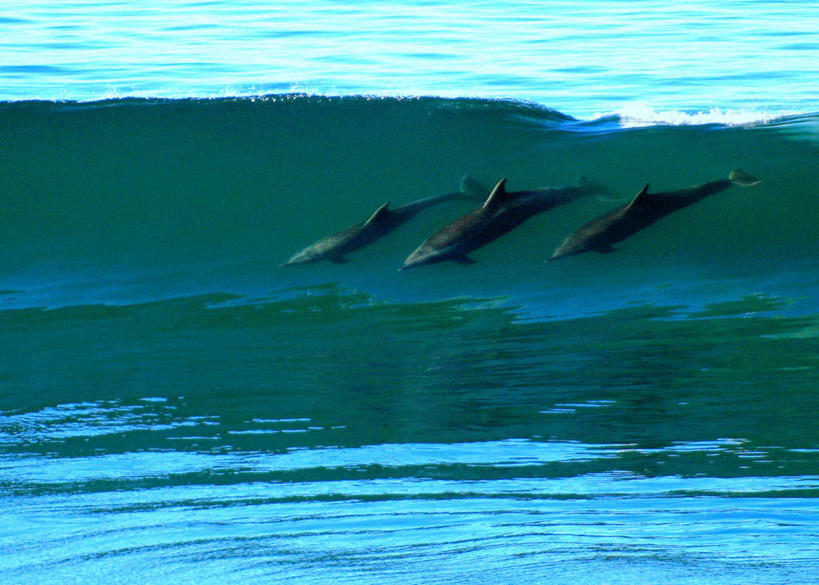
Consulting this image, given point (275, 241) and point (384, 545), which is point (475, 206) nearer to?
point (275, 241)

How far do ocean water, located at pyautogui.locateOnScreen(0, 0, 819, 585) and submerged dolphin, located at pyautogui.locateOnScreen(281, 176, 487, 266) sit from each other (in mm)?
142

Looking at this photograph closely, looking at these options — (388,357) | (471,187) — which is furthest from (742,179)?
(388,357)

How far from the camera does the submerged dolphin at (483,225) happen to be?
8305mm

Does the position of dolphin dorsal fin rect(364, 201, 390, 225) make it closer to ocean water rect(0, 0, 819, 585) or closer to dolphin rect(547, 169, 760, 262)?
ocean water rect(0, 0, 819, 585)

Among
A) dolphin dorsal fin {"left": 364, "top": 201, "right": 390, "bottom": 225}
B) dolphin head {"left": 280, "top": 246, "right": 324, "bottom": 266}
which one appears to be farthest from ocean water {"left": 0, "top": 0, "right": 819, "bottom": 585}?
dolphin dorsal fin {"left": 364, "top": 201, "right": 390, "bottom": 225}

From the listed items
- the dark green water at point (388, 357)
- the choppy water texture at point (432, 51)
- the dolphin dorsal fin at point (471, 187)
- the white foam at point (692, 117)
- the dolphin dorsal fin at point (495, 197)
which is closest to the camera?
the dark green water at point (388, 357)

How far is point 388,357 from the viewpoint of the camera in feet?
22.1

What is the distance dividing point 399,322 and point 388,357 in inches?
32.6

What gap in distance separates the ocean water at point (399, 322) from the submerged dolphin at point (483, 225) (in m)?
0.17

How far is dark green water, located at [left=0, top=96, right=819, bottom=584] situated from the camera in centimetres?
393

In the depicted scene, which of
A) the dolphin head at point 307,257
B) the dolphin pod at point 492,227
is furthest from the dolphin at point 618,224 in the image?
the dolphin head at point 307,257

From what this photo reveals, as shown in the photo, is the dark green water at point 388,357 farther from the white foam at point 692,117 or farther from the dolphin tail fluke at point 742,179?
the white foam at point 692,117

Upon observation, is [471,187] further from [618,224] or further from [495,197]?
[618,224]

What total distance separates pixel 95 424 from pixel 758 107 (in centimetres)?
830
